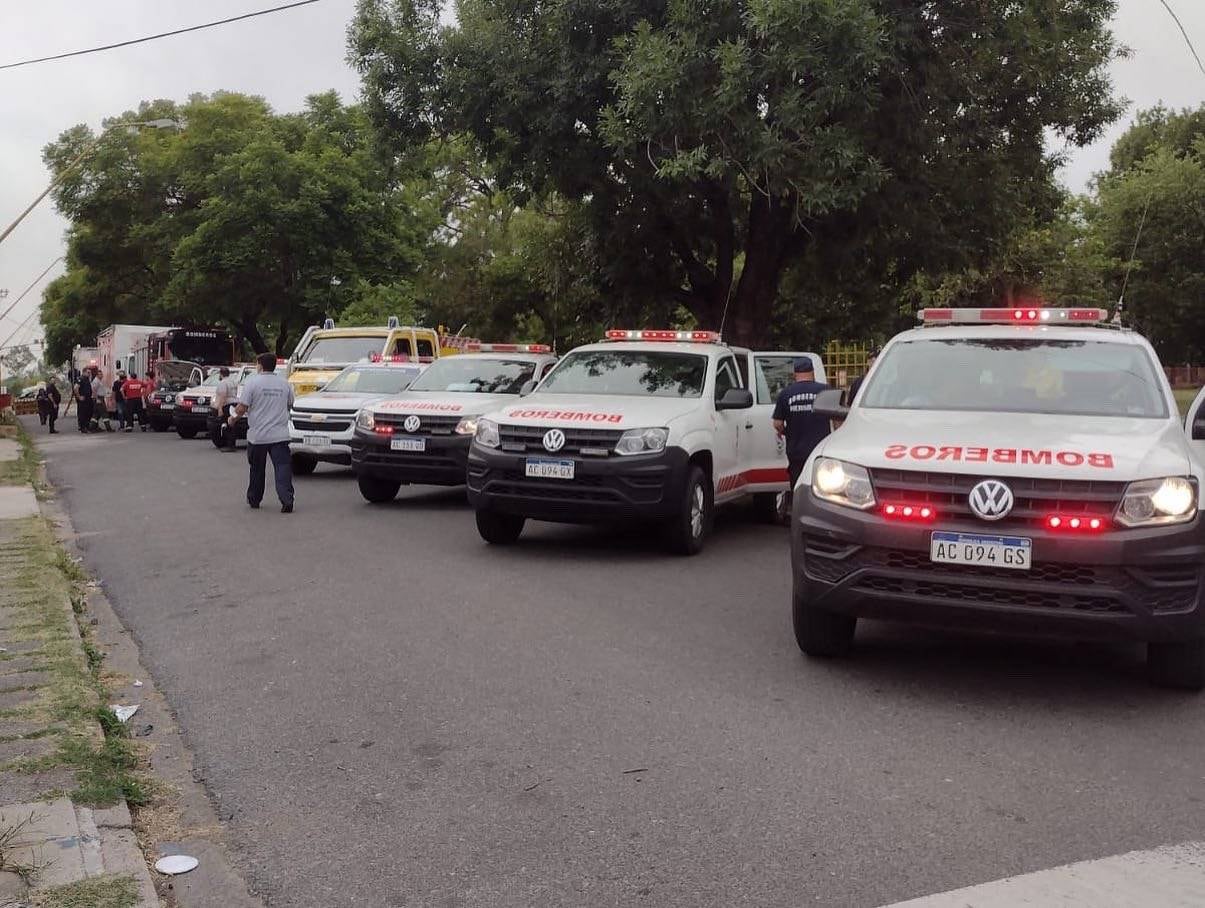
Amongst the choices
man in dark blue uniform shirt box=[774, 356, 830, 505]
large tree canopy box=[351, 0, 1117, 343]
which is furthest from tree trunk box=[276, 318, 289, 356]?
man in dark blue uniform shirt box=[774, 356, 830, 505]

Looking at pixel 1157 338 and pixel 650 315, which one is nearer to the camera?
pixel 650 315

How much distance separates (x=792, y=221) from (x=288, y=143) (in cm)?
2823

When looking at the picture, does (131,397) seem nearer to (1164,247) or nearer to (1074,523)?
(1164,247)

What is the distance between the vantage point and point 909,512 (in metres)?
5.86

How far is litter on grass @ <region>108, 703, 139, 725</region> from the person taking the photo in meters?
5.64

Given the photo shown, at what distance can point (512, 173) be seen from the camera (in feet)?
59.6

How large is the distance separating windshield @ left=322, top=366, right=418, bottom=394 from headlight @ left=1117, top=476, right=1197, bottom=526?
1251 cm

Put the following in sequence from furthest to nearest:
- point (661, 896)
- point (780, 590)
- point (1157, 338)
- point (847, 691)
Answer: point (1157, 338) → point (780, 590) → point (847, 691) → point (661, 896)

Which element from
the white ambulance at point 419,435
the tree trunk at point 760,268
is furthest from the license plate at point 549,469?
the tree trunk at point 760,268

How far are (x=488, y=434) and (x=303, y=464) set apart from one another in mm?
8290

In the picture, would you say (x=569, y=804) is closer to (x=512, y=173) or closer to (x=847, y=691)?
(x=847, y=691)

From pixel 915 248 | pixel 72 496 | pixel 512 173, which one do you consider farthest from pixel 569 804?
pixel 915 248

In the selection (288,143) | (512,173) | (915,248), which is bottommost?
(915,248)

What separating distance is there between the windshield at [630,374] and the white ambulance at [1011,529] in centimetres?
433
